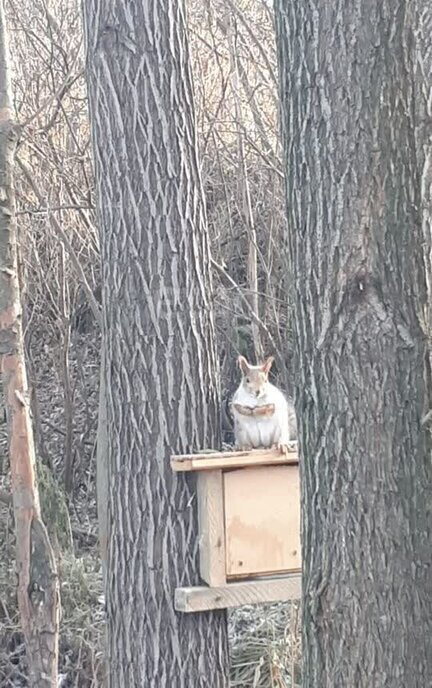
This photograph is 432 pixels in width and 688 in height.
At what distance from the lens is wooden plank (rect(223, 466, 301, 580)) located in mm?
4066

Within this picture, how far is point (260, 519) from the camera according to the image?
4137 millimetres

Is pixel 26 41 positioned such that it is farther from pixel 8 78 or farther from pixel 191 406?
pixel 191 406

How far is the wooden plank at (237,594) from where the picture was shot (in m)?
4.04

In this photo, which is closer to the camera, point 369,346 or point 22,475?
point 369,346

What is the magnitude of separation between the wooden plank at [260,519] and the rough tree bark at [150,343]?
155 mm

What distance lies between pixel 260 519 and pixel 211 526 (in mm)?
217

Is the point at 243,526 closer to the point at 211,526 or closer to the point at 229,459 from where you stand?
the point at 211,526

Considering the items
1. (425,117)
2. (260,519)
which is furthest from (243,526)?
(425,117)

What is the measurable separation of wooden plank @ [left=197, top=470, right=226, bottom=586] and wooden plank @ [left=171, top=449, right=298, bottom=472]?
77 mm

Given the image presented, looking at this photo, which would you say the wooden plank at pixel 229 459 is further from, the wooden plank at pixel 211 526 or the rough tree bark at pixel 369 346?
the rough tree bark at pixel 369 346

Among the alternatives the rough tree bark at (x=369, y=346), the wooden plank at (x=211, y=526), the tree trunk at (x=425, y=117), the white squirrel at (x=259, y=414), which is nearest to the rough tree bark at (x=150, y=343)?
the wooden plank at (x=211, y=526)

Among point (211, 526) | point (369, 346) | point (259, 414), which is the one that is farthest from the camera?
point (259, 414)

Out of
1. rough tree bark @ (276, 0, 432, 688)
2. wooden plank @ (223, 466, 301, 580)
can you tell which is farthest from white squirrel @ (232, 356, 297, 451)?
rough tree bark @ (276, 0, 432, 688)

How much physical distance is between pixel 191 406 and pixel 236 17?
4.16 m
